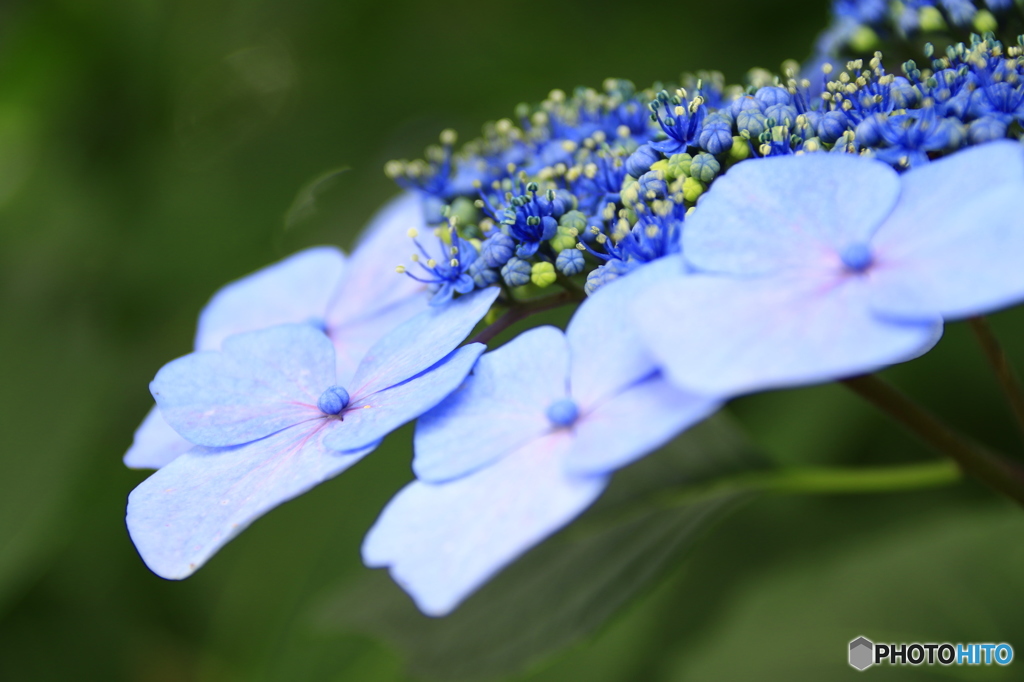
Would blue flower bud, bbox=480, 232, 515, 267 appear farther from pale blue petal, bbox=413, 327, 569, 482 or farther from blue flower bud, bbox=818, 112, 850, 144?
blue flower bud, bbox=818, 112, 850, 144

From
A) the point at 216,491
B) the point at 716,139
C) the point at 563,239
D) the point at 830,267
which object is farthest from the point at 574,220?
the point at 216,491

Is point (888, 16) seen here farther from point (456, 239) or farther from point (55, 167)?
point (55, 167)

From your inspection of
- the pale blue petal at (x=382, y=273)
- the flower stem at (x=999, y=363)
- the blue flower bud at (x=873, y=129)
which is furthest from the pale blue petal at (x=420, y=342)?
the flower stem at (x=999, y=363)

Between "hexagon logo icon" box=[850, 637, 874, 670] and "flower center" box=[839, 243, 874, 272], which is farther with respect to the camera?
"hexagon logo icon" box=[850, 637, 874, 670]

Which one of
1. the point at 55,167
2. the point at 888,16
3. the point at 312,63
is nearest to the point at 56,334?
the point at 55,167

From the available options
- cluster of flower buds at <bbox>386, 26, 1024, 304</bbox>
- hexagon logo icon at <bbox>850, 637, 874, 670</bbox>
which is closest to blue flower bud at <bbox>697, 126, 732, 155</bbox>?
cluster of flower buds at <bbox>386, 26, 1024, 304</bbox>

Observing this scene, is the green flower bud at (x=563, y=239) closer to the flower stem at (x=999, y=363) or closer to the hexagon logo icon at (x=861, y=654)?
the flower stem at (x=999, y=363)
